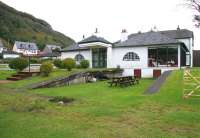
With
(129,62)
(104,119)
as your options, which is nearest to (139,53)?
(129,62)

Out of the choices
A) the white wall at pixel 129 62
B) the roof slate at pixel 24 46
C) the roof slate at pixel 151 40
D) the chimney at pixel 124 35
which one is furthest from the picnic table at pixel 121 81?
the roof slate at pixel 24 46

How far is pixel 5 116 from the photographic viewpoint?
920 centimetres

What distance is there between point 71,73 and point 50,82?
3.80 meters

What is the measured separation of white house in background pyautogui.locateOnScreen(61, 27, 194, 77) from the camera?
1154 inches

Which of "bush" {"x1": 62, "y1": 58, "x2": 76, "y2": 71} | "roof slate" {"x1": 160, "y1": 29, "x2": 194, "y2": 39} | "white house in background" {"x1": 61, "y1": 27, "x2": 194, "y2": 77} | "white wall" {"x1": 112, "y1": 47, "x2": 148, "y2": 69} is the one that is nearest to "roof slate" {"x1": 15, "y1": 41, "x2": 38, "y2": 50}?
"white house in background" {"x1": 61, "y1": 27, "x2": 194, "y2": 77}

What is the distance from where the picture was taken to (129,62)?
103 ft

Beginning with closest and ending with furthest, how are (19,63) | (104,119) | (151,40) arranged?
(104,119) → (19,63) → (151,40)

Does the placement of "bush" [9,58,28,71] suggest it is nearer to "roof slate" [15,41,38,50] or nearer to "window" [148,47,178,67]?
"window" [148,47,178,67]

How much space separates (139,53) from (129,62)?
1648mm

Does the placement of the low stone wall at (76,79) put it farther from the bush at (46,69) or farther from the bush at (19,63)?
the bush at (19,63)

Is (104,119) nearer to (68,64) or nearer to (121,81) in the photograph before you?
(121,81)

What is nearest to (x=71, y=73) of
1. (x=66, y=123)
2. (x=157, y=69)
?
(x=157, y=69)

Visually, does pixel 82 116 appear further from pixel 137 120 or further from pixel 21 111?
pixel 21 111

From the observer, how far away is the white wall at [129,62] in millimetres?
30422
